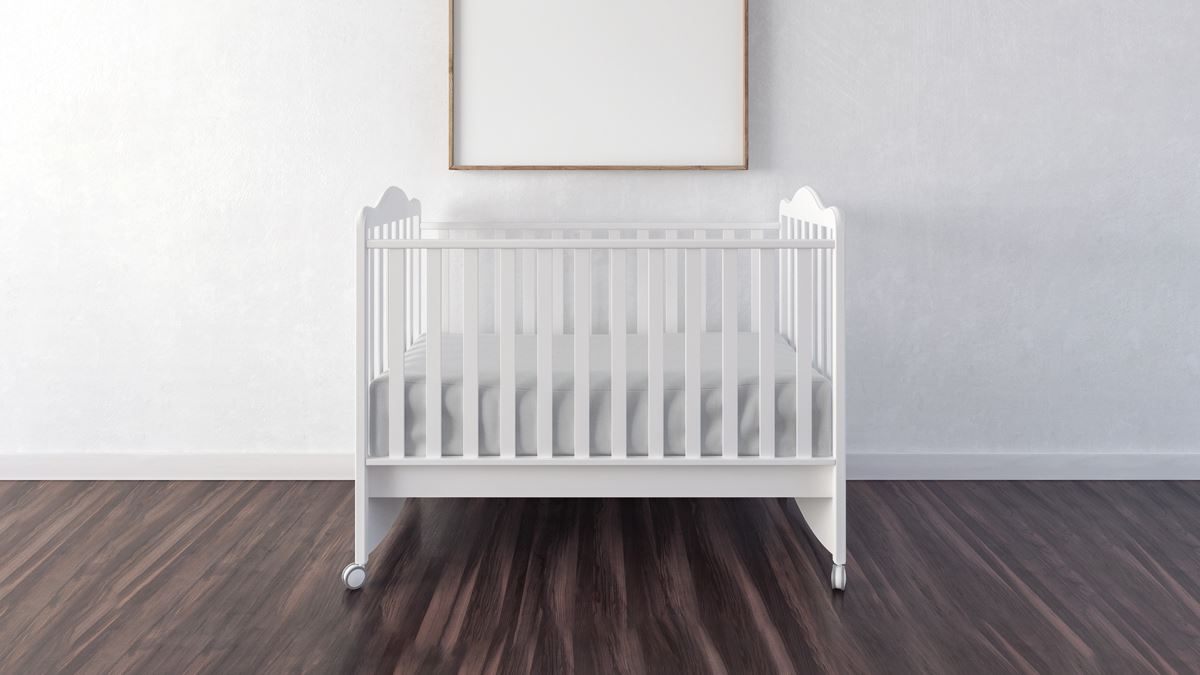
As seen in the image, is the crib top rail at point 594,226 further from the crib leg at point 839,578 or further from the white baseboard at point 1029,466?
the crib leg at point 839,578

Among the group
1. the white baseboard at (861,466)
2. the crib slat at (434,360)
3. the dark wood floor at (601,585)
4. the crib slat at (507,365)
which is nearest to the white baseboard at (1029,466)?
the white baseboard at (861,466)

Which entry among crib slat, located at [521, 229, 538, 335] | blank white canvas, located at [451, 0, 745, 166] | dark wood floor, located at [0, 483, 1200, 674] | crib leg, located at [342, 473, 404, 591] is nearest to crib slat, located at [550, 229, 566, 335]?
crib slat, located at [521, 229, 538, 335]

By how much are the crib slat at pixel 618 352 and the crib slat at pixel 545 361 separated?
0.12 metres

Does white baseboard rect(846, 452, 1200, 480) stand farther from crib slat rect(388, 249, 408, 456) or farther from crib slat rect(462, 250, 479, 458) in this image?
crib slat rect(388, 249, 408, 456)

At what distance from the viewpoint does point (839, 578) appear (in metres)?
1.81

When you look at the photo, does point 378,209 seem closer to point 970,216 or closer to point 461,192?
point 461,192

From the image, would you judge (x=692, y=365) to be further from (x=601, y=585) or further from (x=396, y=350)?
(x=396, y=350)

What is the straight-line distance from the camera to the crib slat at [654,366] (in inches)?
71.9

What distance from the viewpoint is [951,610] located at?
173 cm

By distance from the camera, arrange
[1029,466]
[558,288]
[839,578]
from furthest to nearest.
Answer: [1029,466] → [558,288] → [839,578]

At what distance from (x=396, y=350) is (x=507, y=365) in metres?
0.22

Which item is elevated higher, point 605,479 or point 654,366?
point 654,366

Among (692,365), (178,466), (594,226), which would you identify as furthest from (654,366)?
(178,466)

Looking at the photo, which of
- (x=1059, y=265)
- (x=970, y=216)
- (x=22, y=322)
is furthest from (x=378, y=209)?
(x=1059, y=265)
